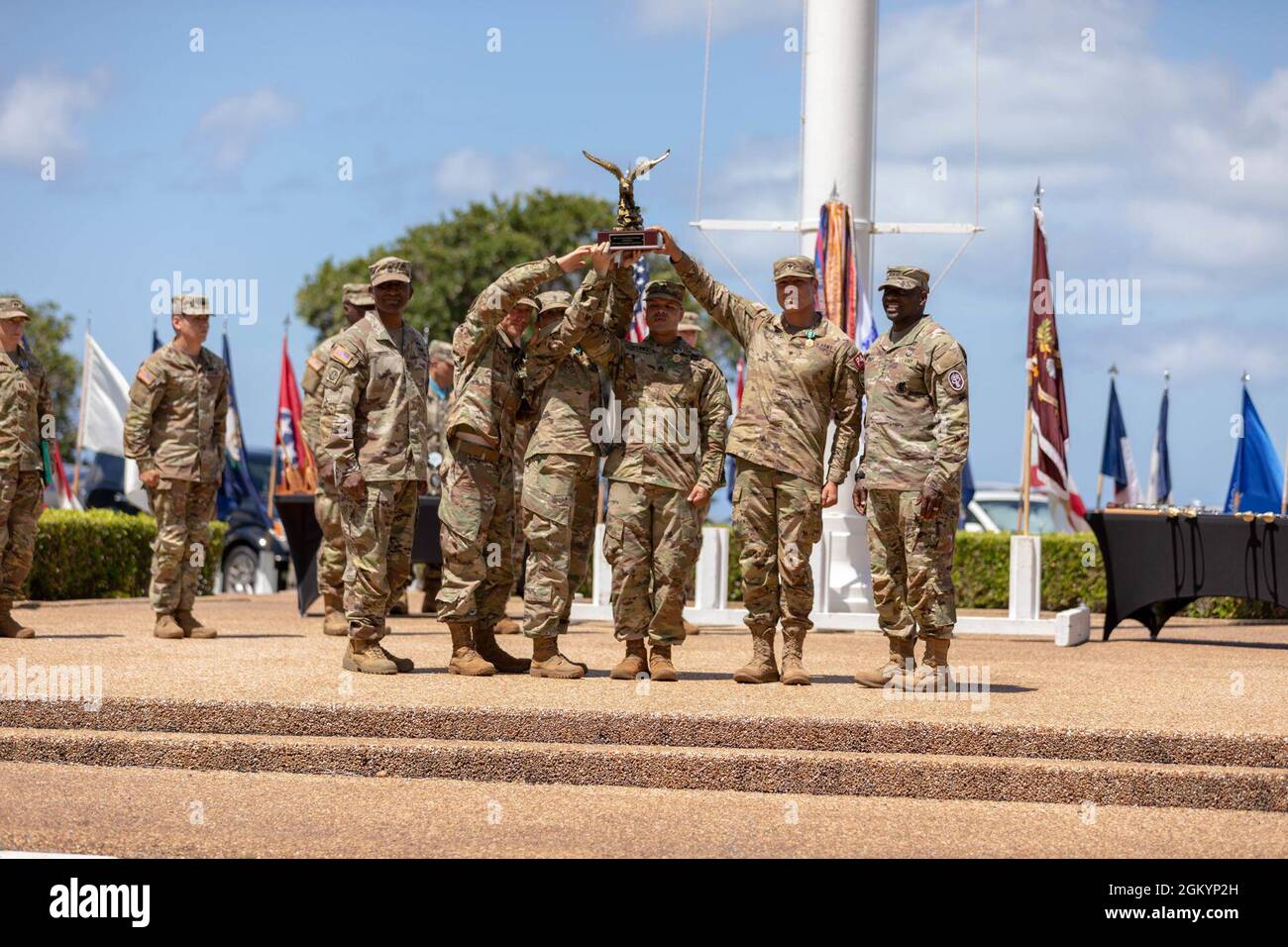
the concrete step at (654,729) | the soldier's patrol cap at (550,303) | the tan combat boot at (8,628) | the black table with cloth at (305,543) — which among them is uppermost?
the soldier's patrol cap at (550,303)

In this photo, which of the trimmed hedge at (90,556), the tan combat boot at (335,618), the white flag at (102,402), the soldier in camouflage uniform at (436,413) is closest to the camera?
the tan combat boot at (335,618)

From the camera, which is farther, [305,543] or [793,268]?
[305,543]

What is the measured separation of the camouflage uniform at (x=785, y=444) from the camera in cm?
847

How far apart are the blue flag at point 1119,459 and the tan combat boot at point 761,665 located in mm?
13981

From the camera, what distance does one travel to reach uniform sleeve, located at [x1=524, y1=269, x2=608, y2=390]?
8.20m

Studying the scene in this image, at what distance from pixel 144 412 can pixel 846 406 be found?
16.7 feet

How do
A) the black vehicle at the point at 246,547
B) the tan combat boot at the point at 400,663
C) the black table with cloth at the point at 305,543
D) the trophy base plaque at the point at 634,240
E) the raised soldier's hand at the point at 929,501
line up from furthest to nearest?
the black vehicle at the point at 246,547 < the black table with cloth at the point at 305,543 < the tan combat boot at the point at 400,663 < the raised soldier's hand at the point at 929,501 < the trophy base plaque at the point at 634,240

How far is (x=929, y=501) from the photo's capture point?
8328mm

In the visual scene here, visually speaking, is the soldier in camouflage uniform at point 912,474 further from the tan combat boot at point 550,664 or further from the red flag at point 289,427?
the red flag at point 289,427

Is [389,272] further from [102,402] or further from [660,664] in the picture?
[102,402]

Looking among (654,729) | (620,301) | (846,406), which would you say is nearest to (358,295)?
(620,301)

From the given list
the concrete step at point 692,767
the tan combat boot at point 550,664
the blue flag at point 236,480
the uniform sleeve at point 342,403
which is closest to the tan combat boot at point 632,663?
the tan combat boot at point 550,664

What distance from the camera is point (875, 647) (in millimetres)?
11789

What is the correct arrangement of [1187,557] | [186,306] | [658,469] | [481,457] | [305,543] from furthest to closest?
[305,543], [1187,557], [186,306], [481,457], [658,469]
